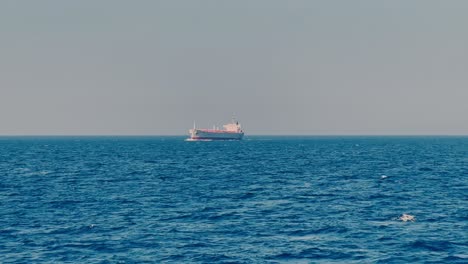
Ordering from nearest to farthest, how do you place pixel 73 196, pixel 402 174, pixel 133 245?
pixel 133 245
pixel 73 196
pixel 402 174

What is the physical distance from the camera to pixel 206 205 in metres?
57.8

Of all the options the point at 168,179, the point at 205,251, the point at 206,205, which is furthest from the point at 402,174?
the point at 205,251

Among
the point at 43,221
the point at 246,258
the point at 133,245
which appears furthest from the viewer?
the point at 43,221

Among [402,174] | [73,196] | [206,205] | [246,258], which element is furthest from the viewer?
[402,174]

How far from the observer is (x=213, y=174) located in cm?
9638

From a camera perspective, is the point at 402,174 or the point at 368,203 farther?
the point at 402,174

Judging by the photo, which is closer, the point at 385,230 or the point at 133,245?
the point at 133,245

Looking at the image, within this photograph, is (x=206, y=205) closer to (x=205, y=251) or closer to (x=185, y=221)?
(x=185, y=221)

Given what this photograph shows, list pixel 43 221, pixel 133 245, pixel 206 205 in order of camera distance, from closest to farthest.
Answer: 1. pixel 133 245
2. pixel 43 221
3. pixel 206 205

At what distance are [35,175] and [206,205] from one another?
49.8m

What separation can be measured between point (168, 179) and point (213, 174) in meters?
11.3

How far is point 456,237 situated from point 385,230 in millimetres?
5571

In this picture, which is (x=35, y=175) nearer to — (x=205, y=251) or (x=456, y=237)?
(x=205, y=251)

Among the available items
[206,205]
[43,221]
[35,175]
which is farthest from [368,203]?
[35,175]
